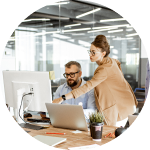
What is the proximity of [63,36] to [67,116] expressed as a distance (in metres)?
2.89

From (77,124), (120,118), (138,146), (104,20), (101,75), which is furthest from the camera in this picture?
(104,20)

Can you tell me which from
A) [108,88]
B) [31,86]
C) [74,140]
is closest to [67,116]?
[74,140]

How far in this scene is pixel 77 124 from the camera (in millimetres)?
1966

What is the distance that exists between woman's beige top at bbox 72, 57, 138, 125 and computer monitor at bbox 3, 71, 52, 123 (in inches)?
24.8

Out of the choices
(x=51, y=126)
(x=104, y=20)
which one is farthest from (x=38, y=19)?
(x=51, y=126)

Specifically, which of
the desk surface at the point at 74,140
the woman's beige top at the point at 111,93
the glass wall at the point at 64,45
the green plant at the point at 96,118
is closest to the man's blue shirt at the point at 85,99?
the woman's beige top at the point at 111,93

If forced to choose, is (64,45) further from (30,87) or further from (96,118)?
(96,118)

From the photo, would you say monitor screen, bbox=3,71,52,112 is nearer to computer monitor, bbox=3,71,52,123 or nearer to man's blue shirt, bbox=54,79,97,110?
computer monitor, bbox=3,71,52,123

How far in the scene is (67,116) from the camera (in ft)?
6.43

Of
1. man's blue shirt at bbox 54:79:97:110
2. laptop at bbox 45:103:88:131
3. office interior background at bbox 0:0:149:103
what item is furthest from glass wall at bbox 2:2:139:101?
laptop at bbox 45:103:88:131

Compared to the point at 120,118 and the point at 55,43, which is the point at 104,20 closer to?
the point at 55,43

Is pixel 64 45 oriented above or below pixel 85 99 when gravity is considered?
above

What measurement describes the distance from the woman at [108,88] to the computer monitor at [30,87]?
0.62 m

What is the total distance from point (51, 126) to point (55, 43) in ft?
8.72
